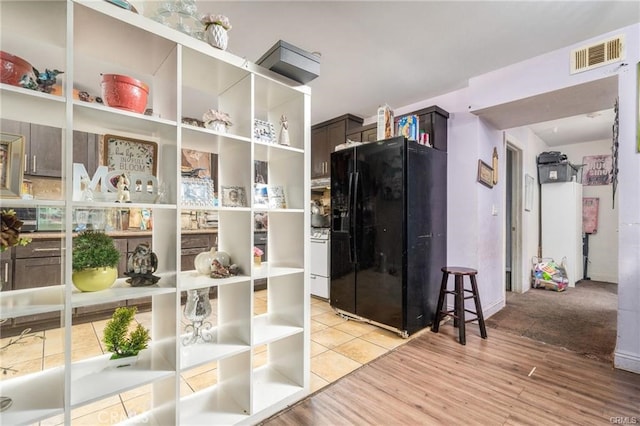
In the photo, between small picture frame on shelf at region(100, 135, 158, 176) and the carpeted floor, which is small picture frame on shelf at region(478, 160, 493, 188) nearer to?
the carpeted floor

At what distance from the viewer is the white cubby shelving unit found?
1.09 metres

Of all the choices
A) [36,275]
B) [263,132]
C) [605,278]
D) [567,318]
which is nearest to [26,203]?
[263,132]

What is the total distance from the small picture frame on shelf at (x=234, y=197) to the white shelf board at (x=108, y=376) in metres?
0.83

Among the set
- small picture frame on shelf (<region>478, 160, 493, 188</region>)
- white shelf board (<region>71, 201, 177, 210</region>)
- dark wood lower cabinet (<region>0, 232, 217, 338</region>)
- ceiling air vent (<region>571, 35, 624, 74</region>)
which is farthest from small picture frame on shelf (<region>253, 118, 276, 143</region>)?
ceiling air vent (<region>571, 35, 624, 74</region>)

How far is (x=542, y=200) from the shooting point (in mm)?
5086

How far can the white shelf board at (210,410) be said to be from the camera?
1521 millimetres

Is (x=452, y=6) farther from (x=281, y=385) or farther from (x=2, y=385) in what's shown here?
(x=2, y=385)

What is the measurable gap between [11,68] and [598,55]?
352 centimetres

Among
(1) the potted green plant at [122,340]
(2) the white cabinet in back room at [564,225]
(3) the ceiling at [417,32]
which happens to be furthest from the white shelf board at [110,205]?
(2) the white cabinet in back room at [564,225]

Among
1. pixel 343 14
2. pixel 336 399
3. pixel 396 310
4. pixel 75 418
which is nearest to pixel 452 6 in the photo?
pixel 343 14

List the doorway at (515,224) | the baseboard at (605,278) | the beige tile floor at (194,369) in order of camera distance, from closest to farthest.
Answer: the beige tile floor at (194,369)
the doorway at (515,224)
the baseboard at (605,278)

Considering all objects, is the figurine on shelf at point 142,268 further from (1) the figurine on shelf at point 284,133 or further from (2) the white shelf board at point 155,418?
(1) the figurine on shelf at point 284,133

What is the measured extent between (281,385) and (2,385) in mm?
1287

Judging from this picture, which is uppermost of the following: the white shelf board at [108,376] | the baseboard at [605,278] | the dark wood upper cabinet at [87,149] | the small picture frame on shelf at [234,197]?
the dark wood upper cabinet at [87,149]
